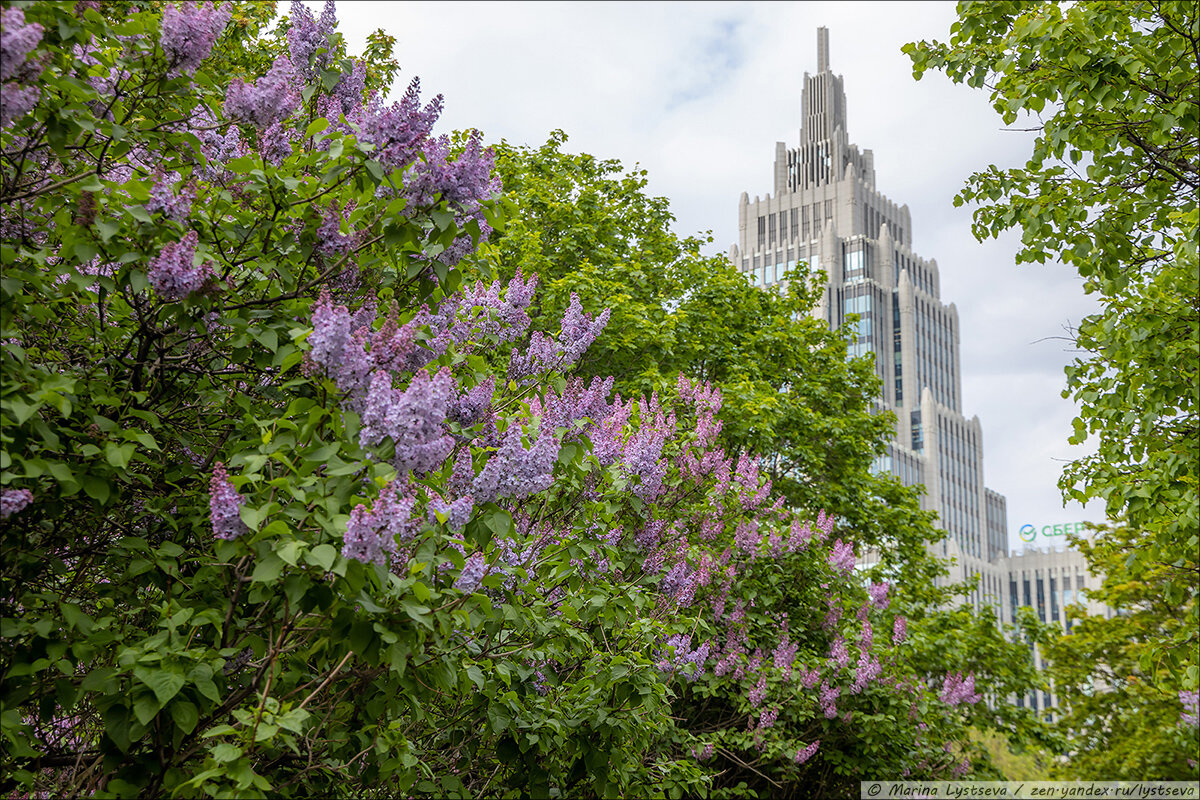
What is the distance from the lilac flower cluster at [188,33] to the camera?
3.50 meters

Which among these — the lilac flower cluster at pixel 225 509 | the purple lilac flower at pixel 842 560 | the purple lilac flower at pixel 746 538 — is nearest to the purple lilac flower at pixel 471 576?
the lilac flower cluster at pixel 225 509

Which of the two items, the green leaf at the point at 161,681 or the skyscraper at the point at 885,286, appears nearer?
the green leaf at the point at 161,681

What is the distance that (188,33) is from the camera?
11.6ft

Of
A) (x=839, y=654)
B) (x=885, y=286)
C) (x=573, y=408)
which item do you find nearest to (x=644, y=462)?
Answer: (x=573, y=408)

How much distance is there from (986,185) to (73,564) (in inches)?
294

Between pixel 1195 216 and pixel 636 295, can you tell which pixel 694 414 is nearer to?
pixel 1195 216

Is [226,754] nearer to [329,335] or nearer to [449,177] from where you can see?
[329,335]

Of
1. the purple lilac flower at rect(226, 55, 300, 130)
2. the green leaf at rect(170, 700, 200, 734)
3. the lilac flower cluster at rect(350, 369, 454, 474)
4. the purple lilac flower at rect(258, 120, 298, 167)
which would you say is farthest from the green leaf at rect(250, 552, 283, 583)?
the purple lilac flower at rect(226, 55, 300, 130)

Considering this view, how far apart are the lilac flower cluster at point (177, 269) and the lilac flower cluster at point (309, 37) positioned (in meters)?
1.39

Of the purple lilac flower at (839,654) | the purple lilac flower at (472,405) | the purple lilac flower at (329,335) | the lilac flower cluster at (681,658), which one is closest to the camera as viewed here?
the purple lilac flower at (329,335)

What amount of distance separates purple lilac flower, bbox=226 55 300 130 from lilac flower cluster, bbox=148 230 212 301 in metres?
0.77

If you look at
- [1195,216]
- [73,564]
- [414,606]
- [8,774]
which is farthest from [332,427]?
[1195,216]

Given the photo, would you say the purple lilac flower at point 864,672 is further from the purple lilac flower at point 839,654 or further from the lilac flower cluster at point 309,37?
the lilac flower cluster at point 309,37

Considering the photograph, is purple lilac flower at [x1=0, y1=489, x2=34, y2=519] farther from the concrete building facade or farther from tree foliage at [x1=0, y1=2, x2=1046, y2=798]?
the concrete building facade
